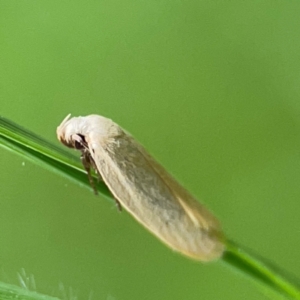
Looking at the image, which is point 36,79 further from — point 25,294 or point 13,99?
point 25,294

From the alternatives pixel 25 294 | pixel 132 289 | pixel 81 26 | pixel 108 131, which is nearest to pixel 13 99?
pixel 81 26

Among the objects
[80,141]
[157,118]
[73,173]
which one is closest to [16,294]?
[73,173]

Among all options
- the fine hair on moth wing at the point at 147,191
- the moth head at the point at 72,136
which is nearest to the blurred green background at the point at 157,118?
the moth head at the point at 72,136

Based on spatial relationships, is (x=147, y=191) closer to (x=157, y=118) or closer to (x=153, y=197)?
(x=153, y=197)

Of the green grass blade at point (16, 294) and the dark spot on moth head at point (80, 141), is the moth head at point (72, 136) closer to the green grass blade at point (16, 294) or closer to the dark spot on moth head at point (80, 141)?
the dark spot on moth head at point (80, 141)

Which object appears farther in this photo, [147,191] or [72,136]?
[72,136]

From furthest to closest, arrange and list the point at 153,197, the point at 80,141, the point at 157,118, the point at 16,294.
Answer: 1. the point at 157,118
2. the point at 80,141
3. the point at 153,197
4. the point at 16,294

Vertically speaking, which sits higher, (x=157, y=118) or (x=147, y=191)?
(x=157, y=118)
